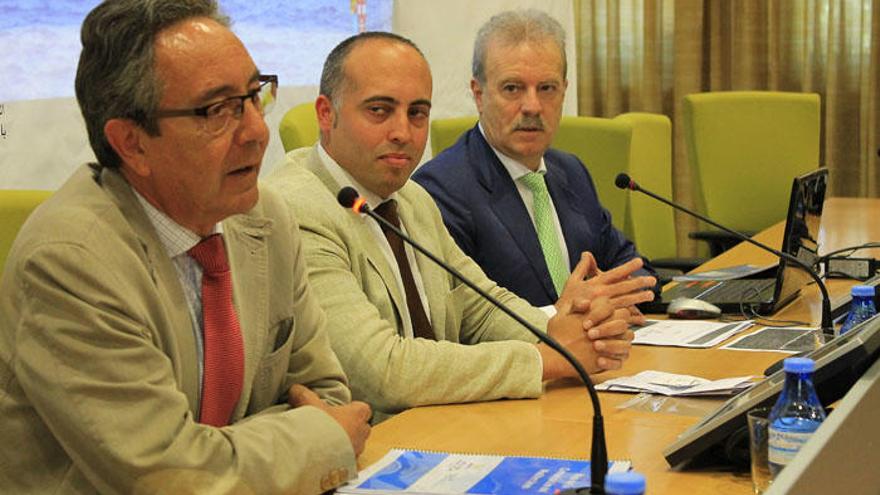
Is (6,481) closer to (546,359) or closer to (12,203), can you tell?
(12,203)

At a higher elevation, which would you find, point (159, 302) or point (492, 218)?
point (159, 302)

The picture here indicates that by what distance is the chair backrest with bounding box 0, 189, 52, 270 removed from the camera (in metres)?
1.86

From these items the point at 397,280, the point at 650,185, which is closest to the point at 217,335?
the point at 397,280

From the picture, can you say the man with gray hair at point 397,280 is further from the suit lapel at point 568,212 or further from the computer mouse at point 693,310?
the suit lapel at point 568,212

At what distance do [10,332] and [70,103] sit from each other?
167 cm

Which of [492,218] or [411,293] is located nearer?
[411,293]

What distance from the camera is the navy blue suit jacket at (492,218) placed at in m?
3.05

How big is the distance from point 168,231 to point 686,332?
1343 mm

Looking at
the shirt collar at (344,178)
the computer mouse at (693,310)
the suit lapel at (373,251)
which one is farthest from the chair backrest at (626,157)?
the suit lapel at (373,251)

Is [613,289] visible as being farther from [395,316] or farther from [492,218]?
[492,218]

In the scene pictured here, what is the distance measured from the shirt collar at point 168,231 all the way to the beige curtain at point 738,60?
4266 mm

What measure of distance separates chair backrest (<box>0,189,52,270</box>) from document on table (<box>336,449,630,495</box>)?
0.66m

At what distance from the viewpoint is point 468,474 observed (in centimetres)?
166

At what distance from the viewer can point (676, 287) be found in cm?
324
